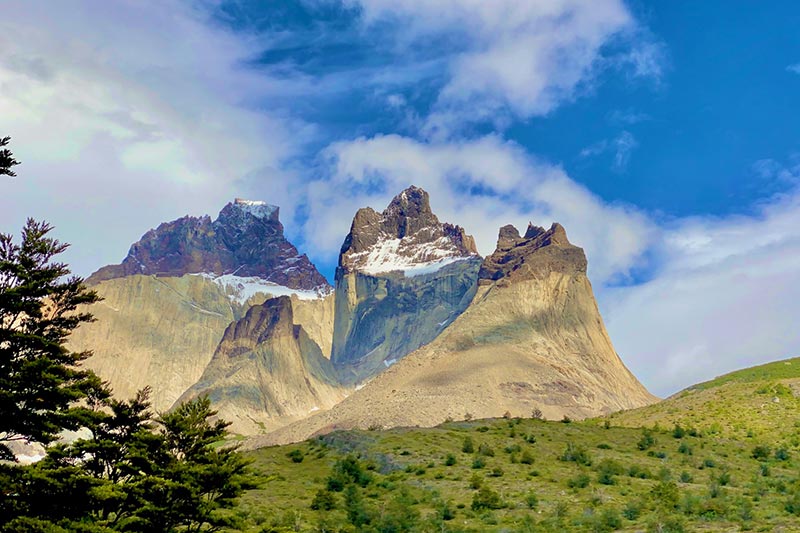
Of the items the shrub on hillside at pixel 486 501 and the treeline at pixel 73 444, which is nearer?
the treeline at pixel 73 444

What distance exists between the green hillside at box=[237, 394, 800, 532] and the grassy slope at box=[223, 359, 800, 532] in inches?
4.4

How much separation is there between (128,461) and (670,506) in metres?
24.4

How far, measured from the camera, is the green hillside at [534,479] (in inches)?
1419

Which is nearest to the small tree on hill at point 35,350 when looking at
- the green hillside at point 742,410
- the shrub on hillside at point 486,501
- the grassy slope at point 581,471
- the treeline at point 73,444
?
the treeline at point 73,444

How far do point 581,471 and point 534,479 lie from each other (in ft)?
11.3

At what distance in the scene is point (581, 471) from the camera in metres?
48.7

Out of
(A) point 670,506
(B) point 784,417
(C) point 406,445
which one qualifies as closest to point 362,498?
(C) point 406,445

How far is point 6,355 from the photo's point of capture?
2803 cm

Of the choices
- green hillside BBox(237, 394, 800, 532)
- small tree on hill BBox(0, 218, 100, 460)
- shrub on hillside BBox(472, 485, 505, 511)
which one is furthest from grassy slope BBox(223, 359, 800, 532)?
small tree on hill BBox(0, 218, 100, 460)

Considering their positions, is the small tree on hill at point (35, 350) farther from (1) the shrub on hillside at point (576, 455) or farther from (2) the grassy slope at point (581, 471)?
(1) the shrub on hillside at point (576, 455)

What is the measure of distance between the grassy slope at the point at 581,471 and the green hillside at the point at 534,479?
11cm

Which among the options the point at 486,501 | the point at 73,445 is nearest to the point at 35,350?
the point at 73,445

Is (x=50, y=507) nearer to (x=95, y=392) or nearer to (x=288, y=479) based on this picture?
(x=95, y=392)

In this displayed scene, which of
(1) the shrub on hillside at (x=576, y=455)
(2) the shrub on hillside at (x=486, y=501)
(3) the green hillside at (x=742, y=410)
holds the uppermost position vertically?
(3) the green hillside at (x=742, y=410)
